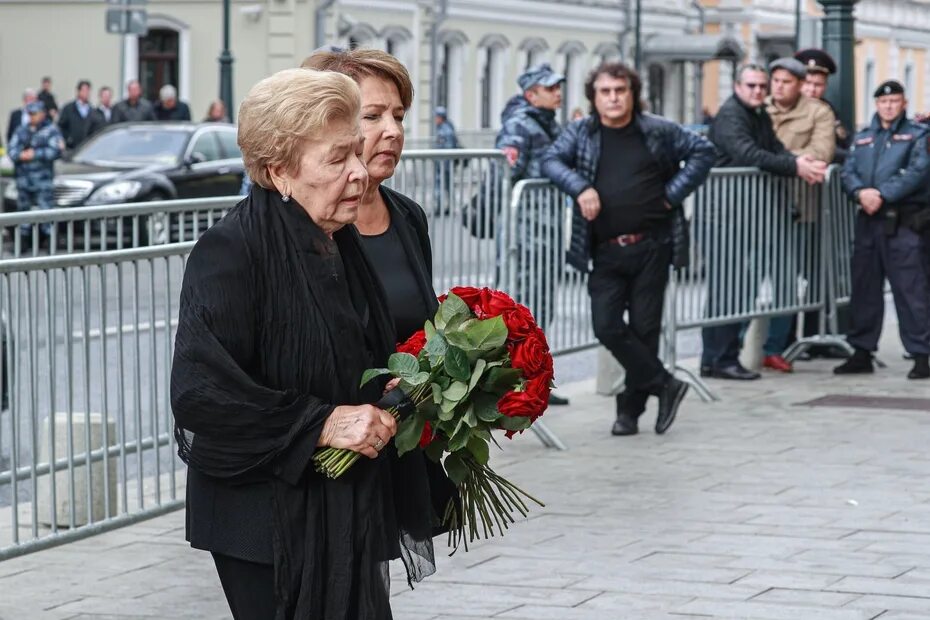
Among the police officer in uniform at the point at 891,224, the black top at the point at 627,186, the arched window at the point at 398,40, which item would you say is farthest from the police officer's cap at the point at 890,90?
the arched window at the point at 398,40

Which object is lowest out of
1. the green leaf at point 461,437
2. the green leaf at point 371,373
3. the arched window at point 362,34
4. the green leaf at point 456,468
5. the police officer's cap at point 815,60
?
the green leaf at point 456,468

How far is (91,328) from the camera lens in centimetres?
695

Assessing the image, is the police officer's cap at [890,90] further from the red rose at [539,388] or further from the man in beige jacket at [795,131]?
the red rose at [539,388]

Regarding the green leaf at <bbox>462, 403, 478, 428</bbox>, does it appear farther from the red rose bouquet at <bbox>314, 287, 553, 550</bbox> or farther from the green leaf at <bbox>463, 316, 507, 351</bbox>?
the green leaf at <bbox>463, 316, 507, 351</bbox>

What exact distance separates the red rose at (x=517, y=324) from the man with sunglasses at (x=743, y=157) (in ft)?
25.5

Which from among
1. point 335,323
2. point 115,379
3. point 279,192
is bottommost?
point 115,379

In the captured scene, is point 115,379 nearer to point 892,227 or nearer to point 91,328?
point 91,328

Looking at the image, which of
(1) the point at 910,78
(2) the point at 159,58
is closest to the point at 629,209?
(2) the point at 159,58

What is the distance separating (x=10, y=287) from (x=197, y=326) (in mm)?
2827

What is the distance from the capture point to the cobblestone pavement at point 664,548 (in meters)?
6.35

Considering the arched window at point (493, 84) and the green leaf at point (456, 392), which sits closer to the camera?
the green leaf at point (456, 392)

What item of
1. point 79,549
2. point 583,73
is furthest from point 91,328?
point 583,73

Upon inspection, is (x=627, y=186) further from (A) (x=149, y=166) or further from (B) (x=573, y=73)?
(B) (x=573, y=73)

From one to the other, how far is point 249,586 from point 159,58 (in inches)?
1417
